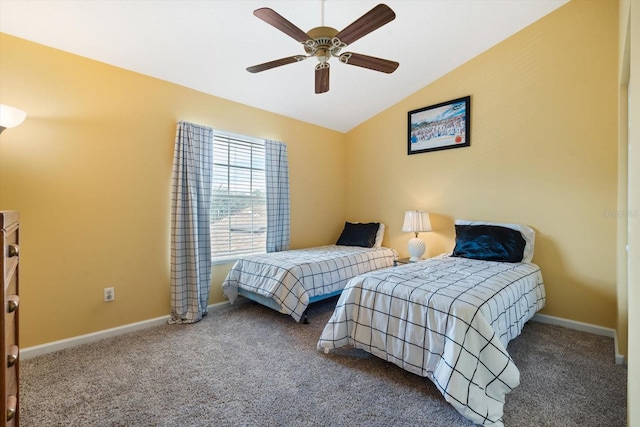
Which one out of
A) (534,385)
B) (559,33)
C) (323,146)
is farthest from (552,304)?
(323,146)

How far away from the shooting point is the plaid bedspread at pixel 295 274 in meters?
2.88

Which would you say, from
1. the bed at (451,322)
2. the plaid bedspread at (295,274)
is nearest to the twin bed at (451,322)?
the bed at (451,322)

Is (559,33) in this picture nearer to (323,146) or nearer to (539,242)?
(539,242)

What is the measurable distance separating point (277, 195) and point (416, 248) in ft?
6.26

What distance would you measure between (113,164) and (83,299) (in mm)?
1210

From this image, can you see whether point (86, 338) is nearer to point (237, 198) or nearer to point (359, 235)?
point (237, 198)

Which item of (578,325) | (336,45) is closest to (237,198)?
(336,45)

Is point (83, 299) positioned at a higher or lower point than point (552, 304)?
higher

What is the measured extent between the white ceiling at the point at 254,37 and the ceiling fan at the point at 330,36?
24.0 inches

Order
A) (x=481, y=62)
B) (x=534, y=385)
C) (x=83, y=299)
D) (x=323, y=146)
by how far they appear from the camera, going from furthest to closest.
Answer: (x=323, y=146) → (x=481, y=62) → (x=83, y=299) → (x=534, y=385)

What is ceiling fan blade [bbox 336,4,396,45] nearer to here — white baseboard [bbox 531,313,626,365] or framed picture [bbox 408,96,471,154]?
framed picture [bbox 408,96,471,154]

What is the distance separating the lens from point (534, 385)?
1.92 meters

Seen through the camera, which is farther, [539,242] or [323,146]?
[323,146]

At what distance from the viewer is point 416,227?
11.9 feet
